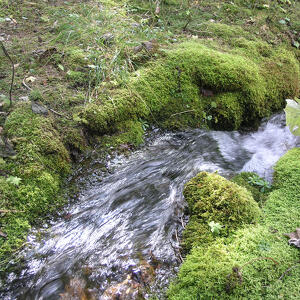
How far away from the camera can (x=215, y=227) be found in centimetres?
239

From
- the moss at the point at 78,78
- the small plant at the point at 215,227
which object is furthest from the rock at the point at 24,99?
the small plant at the point at 215,227

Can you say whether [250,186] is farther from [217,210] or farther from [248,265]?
[248,265]

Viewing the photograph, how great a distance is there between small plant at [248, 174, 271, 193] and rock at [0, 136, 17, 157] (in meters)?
2.78

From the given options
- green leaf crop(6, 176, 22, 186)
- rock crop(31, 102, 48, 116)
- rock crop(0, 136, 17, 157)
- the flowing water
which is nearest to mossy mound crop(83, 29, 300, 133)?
the flowing water

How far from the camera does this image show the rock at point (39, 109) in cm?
339

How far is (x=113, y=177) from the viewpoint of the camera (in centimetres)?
337

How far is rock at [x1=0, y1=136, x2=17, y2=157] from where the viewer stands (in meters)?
2.86

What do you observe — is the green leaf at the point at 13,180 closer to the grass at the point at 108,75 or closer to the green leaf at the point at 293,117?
the grass at the point at 108,75

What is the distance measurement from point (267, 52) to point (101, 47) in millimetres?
3709

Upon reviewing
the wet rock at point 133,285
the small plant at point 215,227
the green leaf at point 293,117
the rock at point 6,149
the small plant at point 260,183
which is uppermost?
the green leaf at point 293,117

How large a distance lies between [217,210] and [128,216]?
988 millimetres

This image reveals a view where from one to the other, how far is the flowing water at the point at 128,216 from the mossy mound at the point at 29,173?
205 mm

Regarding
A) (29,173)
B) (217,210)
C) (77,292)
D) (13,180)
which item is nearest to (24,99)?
(29,173)

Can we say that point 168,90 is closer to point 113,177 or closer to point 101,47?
point 101,47
